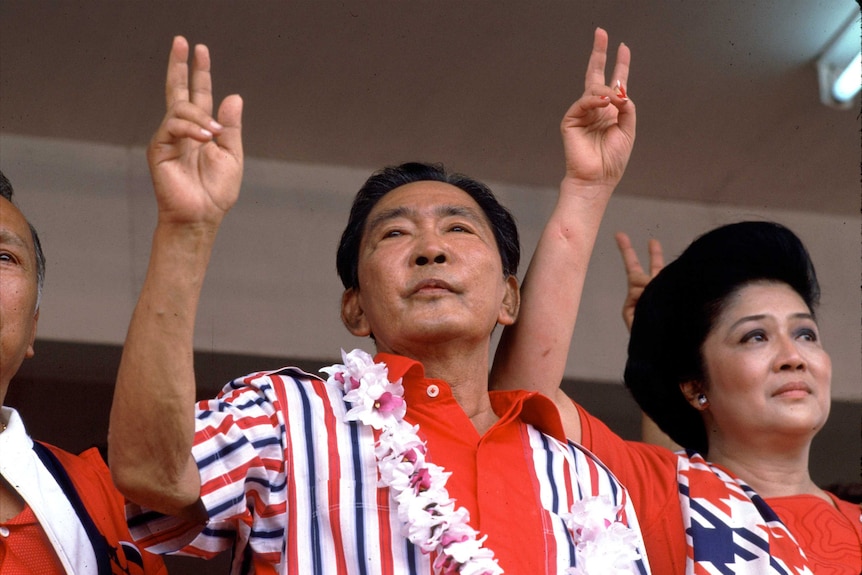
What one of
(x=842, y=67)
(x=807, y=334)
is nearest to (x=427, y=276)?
(x=807, y=334)

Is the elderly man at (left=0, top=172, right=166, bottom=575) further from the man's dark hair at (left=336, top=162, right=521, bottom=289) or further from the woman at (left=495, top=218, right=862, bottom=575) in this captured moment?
the woman at (left=495, top=218, right=862, bottom=575)

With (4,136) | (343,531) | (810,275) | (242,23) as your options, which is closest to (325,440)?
(343,531)

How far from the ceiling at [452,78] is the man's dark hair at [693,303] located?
74 cm

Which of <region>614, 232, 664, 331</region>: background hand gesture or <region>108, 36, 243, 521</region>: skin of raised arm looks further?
<region>614, 232, 664, 331</region>: background hand gesture

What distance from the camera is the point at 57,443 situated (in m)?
3.90

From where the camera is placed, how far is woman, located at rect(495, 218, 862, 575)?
93.9 inches

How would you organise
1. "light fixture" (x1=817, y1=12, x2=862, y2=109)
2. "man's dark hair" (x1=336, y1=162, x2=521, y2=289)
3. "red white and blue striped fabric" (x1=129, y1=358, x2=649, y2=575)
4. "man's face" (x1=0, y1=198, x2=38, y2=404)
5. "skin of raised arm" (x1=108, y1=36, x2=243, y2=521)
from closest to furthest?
"skin of raised arm" (x1=108, y1=36, x2=243, y2=521), "red white and blue striped fabric" (x1=129, y1=358, x2=649, y2=575), "man's face" (x1=0, y1=198, x2=38, y2=404), "man's dark hair" (x1=336, y1=162, x2=521, y2=289), "light fixture" (x1=817, y1=12, x2=862, y2=109)

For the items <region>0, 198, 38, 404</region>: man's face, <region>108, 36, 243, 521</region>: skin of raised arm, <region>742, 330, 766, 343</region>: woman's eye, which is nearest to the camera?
<region>108, 36, 243, 521</region>: skin of raised arm

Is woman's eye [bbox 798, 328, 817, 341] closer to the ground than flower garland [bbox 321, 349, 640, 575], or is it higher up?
higher up

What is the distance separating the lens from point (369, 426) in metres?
2.08

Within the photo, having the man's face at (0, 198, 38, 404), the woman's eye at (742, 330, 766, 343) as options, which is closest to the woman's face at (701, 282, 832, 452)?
the woman's eye at (742, 330, 766, 343)

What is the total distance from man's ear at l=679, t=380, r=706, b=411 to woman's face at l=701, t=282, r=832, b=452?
0.07 ft

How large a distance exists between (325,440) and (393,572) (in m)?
0.22

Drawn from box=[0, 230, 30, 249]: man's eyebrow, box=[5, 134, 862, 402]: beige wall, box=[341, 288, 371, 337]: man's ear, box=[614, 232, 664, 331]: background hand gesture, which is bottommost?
box=[341, 288, 371, 337]: man's ear
